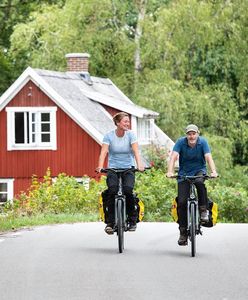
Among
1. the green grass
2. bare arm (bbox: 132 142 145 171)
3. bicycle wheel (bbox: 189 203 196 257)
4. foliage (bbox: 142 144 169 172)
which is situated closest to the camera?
bicycle wheel (bbox: 189 203 196 257)

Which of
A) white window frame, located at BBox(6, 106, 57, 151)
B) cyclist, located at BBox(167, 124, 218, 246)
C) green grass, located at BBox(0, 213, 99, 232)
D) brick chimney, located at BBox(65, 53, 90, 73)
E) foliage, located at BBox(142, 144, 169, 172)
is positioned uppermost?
brick chimney, located at BBox(65, 53, 90, 73)

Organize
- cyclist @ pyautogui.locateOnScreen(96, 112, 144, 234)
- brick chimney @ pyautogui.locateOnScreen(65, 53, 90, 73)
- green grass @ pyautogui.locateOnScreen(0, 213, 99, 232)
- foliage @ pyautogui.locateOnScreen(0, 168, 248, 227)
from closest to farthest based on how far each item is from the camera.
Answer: cyclist @ pyautogui.locateOnScreen(96, 112, 144, 234), green grass @ pyautogui.locateOnScreen(0, 213, 99, 232), foliage @ pyautogui.locateOnScreen(0, 168, 248, 227), brick chimney @ pyautogui.locateOnScreen(65, 53, 90, 73)

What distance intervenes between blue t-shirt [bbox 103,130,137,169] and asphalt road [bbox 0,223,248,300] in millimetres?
1186

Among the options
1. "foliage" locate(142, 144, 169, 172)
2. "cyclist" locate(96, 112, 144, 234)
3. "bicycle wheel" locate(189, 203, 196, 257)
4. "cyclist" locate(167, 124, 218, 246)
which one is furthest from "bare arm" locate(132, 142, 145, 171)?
"foliage" locate(142, 144, 169, 172)

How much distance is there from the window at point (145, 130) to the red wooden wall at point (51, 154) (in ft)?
11.4

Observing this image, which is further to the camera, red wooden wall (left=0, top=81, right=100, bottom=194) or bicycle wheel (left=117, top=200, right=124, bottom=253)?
red wooden wall (left=0, top=81, right=100, bottom=194)

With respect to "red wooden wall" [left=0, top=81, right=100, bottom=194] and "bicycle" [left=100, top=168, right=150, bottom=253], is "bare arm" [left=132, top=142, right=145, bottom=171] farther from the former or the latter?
"red wooden wall" [left=0, top=81, right=100, bottom=194]

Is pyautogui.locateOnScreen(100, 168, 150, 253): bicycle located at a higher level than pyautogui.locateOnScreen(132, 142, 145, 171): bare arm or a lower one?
lower

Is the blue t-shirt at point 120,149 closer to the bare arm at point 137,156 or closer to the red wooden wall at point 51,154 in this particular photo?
the bare arm at point 137,156

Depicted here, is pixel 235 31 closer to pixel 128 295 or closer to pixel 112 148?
pixel 112 148

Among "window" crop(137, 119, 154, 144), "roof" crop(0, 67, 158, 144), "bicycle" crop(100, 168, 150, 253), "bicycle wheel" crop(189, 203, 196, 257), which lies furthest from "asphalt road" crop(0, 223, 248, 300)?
"window" crop(137, 119, 154, 144)

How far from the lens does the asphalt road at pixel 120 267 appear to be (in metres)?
10.7

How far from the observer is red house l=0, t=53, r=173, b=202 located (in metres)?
48.4

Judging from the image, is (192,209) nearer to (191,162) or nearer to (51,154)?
(191,162)
